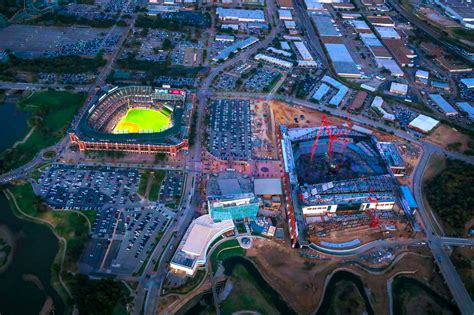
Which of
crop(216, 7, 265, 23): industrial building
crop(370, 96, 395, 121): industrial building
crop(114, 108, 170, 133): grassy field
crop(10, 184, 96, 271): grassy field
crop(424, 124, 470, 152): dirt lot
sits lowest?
crop(10, 184, 96, 271): grassy field

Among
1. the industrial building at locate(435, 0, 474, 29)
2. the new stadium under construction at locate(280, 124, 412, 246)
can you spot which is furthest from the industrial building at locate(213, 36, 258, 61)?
the industrial building at locate(435, 0, 474, 29)

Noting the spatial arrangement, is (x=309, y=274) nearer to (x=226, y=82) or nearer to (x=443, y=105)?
(x=226, y=82)

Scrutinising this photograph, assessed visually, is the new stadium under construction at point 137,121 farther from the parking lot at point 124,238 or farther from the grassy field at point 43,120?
the parking lot at point 124,238

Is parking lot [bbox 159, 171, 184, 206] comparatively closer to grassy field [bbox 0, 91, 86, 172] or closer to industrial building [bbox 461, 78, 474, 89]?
grassy field [bbox 0, 91, 86, 172]

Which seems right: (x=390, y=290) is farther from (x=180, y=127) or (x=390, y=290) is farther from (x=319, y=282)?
(x=180, y=127)

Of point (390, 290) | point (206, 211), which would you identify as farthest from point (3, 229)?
point (390, 290)
